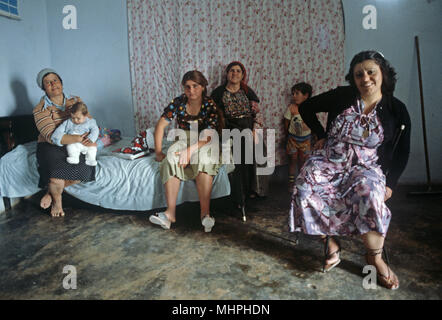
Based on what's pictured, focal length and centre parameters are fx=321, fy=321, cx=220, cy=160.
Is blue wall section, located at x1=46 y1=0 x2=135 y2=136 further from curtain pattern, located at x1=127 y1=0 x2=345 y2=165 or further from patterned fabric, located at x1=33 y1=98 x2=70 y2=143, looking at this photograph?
patterned fabric, located at x1=33 y1=98 x2=70 y2=143

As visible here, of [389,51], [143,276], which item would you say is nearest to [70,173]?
[143,276]

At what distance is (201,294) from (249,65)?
250 cm

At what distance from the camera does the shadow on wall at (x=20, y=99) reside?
3299 millimetres

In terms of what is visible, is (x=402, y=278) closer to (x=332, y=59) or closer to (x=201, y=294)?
(x=201, y=294)

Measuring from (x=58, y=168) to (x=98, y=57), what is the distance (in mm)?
1610

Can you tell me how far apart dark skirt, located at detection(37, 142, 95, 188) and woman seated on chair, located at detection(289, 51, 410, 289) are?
1824 millimetres

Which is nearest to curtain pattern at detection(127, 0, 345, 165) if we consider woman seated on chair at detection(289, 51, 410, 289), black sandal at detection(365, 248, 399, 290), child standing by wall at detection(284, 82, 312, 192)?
child standing by wall at detection(284, 82, 312, 192)

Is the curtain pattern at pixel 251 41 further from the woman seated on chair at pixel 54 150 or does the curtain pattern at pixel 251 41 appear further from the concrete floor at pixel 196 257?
the concrete floor at pixel 196 257

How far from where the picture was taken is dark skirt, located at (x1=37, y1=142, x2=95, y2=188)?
277 centimetres

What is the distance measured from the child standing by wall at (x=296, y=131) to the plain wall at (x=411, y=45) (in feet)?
1.97

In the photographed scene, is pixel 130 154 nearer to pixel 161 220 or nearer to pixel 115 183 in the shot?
pixel 115 183

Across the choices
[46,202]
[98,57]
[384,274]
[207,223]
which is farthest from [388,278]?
[98,57]

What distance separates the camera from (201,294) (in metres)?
1.75

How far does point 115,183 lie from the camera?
284 centimetres
